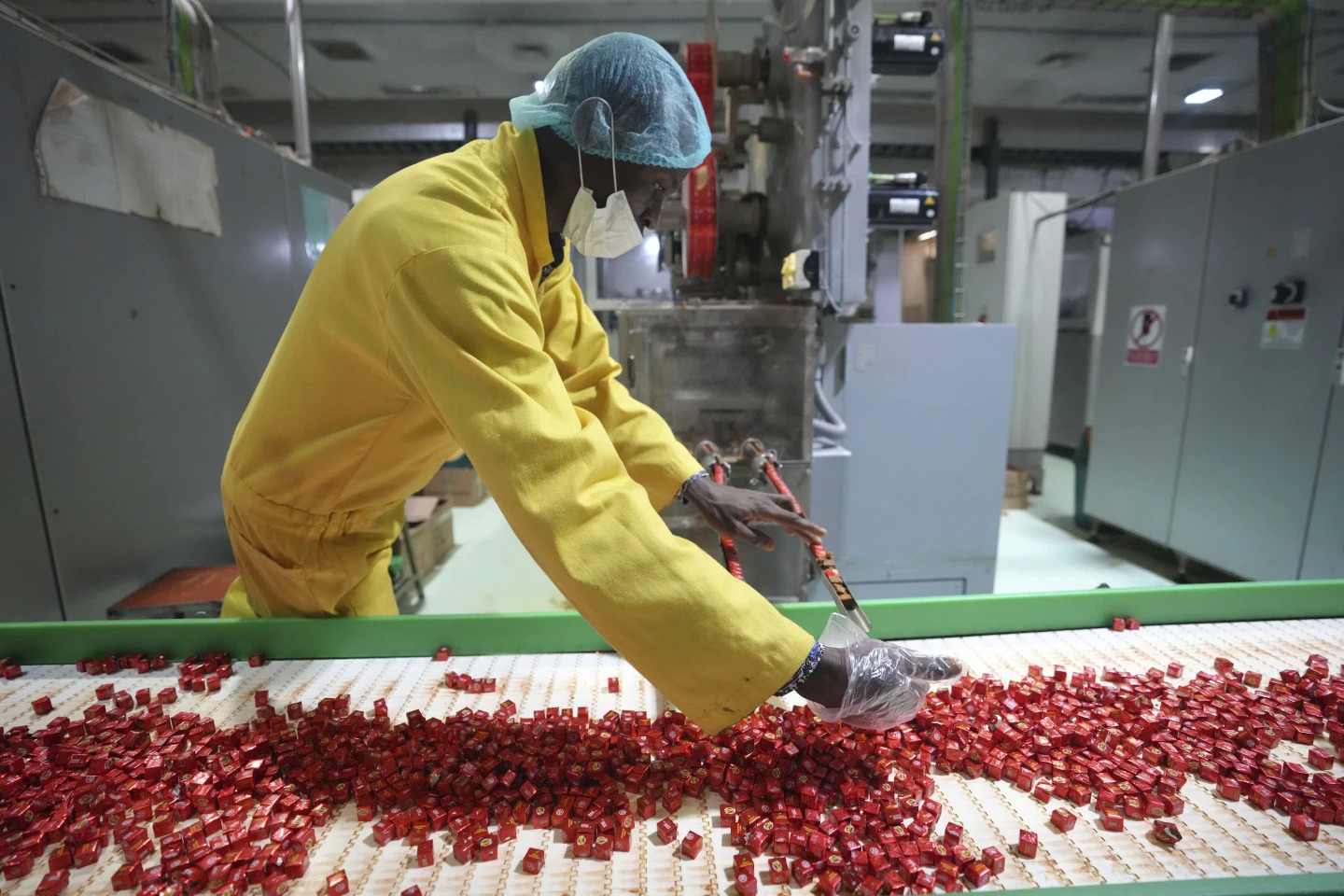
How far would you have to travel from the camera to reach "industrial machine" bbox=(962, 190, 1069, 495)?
5688 millimetres

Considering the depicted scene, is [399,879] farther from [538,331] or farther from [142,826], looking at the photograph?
[538,331]

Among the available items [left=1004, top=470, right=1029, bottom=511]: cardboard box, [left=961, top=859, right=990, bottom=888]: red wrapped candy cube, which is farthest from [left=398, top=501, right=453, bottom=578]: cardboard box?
[left=1004, top=470, right=1029, bottom=511]: cardboard box

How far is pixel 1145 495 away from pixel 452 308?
4.70 m

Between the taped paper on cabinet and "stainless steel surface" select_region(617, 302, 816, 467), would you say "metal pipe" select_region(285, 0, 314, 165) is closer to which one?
the taped paper on cabinet

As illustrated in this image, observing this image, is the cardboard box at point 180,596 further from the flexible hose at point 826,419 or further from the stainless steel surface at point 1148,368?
the stainless steel surface at point 1148,368

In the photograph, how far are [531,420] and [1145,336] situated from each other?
4608 mm

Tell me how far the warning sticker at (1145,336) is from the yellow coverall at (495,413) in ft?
14.0

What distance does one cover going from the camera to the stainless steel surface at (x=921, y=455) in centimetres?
311

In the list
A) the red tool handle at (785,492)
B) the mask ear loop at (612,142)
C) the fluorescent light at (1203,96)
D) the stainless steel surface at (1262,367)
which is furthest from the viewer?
the fluorescent light at (1203,96)

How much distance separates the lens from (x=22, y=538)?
191cm

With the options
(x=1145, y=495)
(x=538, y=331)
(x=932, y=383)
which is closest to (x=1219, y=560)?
(x=1145, y=495)

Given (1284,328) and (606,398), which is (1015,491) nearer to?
(1284,328)

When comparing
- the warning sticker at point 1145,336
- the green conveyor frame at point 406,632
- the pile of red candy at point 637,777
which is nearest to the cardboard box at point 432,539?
the green conveyor frame at point 406,632

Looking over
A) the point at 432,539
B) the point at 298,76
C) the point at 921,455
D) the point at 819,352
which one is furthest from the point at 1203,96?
the point at 432,539
